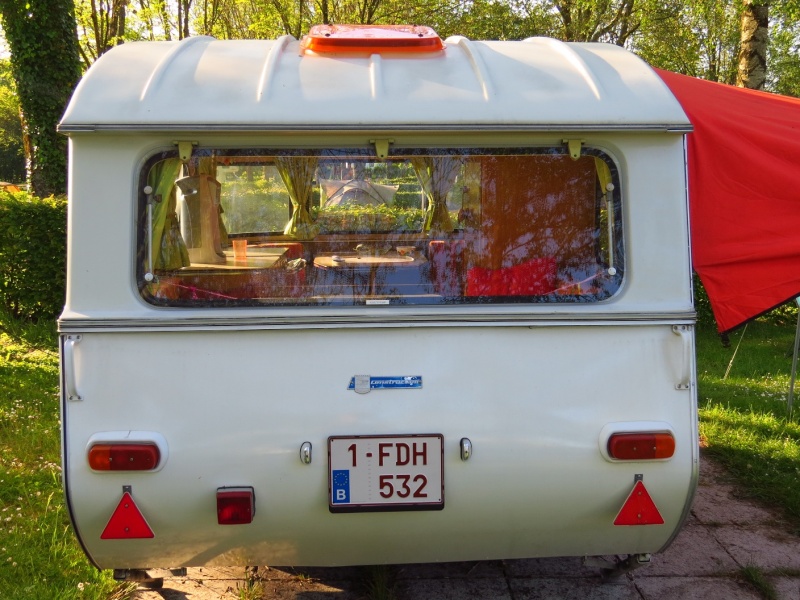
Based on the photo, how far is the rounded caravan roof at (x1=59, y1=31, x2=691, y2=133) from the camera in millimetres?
2576

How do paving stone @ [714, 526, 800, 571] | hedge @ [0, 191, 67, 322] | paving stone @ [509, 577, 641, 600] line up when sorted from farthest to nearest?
hedge @ [0, 191, 67, 322] < paving stone @ [714, 526, 800, 571] < paving stone @ [509, 577, 641, 600]

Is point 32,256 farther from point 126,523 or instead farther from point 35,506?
point 126,523

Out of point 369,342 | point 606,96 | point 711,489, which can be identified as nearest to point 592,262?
point 606,96

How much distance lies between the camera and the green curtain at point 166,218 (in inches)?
106

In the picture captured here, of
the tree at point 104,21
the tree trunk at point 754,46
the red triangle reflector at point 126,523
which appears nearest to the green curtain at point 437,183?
the red triangle reflector at point 126,523

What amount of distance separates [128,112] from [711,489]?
420 centimetres

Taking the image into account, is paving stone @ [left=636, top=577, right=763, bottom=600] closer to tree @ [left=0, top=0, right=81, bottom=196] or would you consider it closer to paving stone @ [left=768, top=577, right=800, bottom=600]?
paving stone @ [left=768, top=577, right=800, bottom=600]

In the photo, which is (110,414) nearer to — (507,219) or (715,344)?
(507,219)

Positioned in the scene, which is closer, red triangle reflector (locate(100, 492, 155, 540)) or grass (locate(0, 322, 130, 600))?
red triangle reflector (locate(100, 492, 155, 540))

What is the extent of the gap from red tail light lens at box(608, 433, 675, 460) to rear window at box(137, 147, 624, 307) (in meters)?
0.52

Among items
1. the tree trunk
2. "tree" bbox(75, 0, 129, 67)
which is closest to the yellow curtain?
the tree trunk

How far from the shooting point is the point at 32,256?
8.88 m

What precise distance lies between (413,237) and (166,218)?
97 centimetres

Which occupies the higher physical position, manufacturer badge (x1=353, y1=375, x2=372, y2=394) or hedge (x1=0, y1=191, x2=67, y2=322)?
hedge (x1=0, y1=191, x2=67, y2=322)
